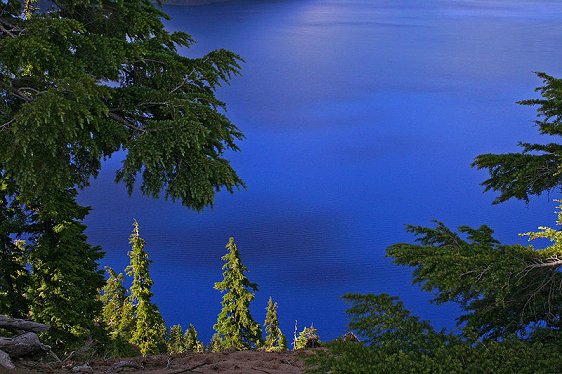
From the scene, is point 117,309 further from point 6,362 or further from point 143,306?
point 6,362

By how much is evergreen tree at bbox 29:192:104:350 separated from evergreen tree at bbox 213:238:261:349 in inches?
328

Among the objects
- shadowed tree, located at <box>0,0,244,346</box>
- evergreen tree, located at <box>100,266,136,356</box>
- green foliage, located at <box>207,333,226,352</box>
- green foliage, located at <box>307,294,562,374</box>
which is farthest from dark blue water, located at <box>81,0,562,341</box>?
green foliage, located at <box>307,294,562,374</box>

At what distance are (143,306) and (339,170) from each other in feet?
165

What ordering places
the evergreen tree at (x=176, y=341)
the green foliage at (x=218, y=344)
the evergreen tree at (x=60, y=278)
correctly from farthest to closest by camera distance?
the evergreen tree at (x=176, y=341) → the green foliage at (x=218, y=344) → the evergreen tree at (x=60, y=278)

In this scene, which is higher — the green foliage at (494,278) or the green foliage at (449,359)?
the green foliage at (494,278)

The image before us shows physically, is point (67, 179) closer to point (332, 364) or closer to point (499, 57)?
point (332, 364)

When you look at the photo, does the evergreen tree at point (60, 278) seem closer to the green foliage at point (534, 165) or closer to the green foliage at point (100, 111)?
the green foliage at point (100, 111)

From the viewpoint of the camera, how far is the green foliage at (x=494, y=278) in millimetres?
6227

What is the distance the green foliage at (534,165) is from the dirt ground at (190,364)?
3.92 meters

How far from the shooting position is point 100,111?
257 inches

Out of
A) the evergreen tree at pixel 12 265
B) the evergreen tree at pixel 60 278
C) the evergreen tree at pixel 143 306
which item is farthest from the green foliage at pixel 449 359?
the evergreen tree at pixel 143 306

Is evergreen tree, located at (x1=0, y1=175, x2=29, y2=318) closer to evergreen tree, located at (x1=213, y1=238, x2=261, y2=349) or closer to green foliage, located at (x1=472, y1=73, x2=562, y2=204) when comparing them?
evergreen tree, located at (x1=213, y1=238, x2=261, y2=349)

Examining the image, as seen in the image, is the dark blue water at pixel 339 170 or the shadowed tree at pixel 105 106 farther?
the dark blue water at pixel 339 170

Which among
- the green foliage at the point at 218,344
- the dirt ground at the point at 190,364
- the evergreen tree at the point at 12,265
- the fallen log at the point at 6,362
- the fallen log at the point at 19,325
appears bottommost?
the fallen log at the point at 6,362
